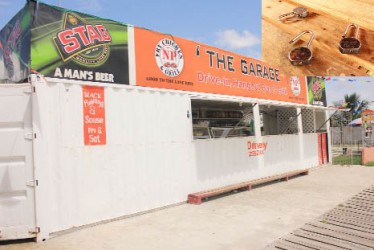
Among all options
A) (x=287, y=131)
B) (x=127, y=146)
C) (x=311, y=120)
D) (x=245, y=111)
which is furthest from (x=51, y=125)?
(x=311, y=120)

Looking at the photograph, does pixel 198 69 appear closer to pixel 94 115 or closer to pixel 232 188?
pixel 232 188

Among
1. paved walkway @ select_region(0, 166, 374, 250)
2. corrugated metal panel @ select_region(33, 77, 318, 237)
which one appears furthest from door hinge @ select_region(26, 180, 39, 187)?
paved walkway @ select_region(0, 166, 374, 250)

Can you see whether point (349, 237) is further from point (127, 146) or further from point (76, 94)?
point (76, 94)

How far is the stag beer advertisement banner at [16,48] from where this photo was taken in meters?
6.27

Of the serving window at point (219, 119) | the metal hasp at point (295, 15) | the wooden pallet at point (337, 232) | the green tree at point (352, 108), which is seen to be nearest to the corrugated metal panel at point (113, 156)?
the serving window at point (219, 119)

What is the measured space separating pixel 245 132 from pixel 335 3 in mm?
6730

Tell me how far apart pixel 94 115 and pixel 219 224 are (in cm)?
310

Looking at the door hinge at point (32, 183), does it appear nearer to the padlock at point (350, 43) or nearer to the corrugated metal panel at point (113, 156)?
the corrugated metal panel at point (113, 156)

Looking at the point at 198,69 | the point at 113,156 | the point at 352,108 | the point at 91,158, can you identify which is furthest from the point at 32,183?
the point at 352,108

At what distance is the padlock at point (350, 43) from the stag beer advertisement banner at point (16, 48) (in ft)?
17.9

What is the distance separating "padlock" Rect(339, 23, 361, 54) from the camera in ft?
21.3

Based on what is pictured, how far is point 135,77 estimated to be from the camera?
25.6 ft

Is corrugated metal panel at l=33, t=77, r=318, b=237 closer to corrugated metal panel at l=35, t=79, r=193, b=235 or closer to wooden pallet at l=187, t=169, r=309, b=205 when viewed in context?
corrugated metal panel at l=35, t=79, r=193, b=235

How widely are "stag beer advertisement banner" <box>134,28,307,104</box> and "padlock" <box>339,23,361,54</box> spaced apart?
12.6ft
